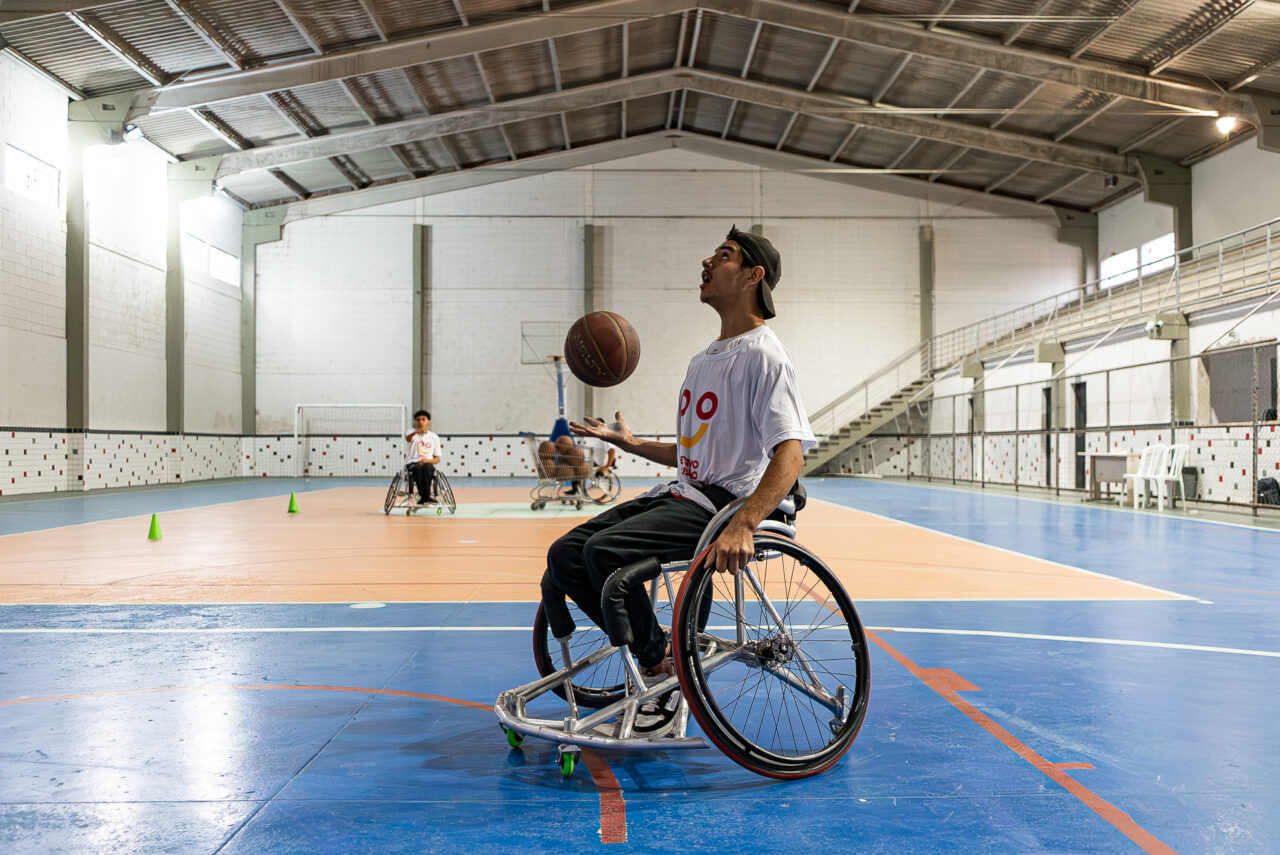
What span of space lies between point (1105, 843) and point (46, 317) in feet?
61.0

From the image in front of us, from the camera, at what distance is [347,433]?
25422 millimetres

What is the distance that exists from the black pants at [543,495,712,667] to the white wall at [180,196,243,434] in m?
21.4

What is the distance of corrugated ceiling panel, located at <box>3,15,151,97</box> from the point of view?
1440 centimetres

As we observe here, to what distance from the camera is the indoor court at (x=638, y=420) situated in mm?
2566

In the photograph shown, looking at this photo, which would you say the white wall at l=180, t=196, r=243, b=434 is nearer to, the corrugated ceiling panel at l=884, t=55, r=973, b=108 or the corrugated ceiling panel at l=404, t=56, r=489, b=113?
the corrugated ceiling panel at l=404, t=56, r=489, b=113

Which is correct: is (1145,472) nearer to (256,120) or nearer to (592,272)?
(592,272)

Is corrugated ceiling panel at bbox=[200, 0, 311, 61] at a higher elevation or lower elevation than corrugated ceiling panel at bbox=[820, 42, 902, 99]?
lower

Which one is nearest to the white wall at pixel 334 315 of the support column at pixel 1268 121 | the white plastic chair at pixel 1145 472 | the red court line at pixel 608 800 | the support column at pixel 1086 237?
the white plastic chair at pixel 1145 472

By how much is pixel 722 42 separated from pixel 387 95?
24.4ft

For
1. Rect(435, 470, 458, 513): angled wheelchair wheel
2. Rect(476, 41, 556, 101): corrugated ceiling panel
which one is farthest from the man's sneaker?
Rect(476, 41, 556, 101): corrugated ceiling panel

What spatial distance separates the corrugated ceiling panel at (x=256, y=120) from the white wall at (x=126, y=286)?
1.92 meters

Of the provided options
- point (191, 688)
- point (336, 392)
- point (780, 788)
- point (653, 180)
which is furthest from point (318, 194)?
point (780, 788)

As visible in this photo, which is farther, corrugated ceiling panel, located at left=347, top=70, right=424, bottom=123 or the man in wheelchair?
corrugated ceiling panel, located at left=347, top=70, right=424, bottom=123

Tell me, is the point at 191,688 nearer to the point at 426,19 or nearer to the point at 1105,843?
the point at 1105,843
